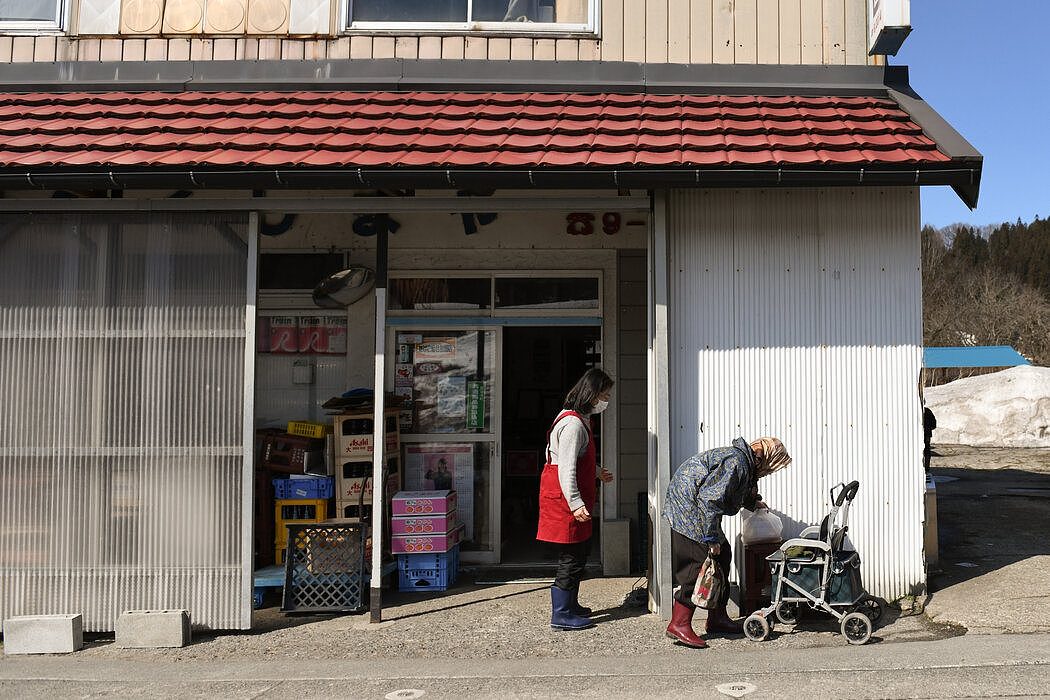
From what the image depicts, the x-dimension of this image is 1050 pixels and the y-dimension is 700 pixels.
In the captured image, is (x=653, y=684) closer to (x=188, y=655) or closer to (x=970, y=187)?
(x=188, y=655)

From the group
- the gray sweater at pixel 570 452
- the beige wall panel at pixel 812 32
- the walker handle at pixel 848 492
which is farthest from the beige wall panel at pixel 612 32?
the walker handle at pixel 848 492

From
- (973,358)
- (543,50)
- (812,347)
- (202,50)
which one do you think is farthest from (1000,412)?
(202,50)

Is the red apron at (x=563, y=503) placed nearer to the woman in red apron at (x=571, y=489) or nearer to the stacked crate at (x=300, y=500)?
the woman in red apron at (x=571, y=489)

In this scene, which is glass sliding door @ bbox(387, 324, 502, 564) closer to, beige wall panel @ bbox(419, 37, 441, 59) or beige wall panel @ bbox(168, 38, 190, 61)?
beige wall panel @ bbox(419, 37, 441, 59)

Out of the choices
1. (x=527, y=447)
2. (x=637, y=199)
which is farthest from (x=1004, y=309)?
(x=637, y=199)

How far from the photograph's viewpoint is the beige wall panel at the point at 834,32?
739 centimetres

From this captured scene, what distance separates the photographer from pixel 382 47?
7.62 meters

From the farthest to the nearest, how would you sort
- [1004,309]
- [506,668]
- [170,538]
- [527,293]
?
[1004,309]
[527,293]
[170,538]
[506,668]

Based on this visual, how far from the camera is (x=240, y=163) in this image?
229 inches

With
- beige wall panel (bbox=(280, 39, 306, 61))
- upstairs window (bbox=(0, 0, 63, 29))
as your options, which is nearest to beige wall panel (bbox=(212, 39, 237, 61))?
beige wall panel (bbox=(280, 39, 306, 61))

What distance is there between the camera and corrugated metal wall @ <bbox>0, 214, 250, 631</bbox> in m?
5.99

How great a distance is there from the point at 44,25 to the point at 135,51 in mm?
901

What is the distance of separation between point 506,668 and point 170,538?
256cm

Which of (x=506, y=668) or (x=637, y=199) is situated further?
(x=637, y=199)
